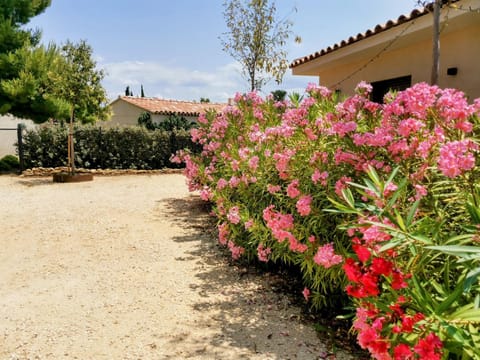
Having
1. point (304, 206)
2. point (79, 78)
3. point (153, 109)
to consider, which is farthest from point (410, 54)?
point (153, 109)

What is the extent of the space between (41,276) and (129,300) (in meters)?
1.36

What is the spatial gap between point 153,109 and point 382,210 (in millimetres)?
26772

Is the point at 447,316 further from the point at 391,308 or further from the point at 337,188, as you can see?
the point at 337,188

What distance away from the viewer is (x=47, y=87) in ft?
46.7

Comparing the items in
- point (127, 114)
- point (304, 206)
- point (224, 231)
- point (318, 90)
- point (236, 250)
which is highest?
Answer: point (127, 114)

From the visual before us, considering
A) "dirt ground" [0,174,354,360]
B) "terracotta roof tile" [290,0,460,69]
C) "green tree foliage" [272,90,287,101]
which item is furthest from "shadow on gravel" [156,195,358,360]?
"terracotta roof tile" [290,0,460,69]

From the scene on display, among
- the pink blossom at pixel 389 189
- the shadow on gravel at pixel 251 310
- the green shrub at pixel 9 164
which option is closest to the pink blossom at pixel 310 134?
the pink blossom at pixel 389 189

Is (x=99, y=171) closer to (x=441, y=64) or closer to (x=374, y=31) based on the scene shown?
(x=374, y=31)

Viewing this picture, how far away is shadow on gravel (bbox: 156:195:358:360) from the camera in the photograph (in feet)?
9.19

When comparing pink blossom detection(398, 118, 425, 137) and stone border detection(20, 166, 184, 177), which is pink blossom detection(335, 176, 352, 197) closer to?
pink blossom detection(398, 118, 425, 137)

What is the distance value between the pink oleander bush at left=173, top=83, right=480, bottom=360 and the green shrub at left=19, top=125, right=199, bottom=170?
977 centimetres

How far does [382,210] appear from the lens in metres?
1.84

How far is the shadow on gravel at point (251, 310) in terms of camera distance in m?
2.80

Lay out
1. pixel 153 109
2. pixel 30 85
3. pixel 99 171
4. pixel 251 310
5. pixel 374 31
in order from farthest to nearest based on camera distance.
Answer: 1. pixel 153 109
2. pixel 30 85
3. pixel 99 171
4. pixel 374 31
5. pixel 251 310
